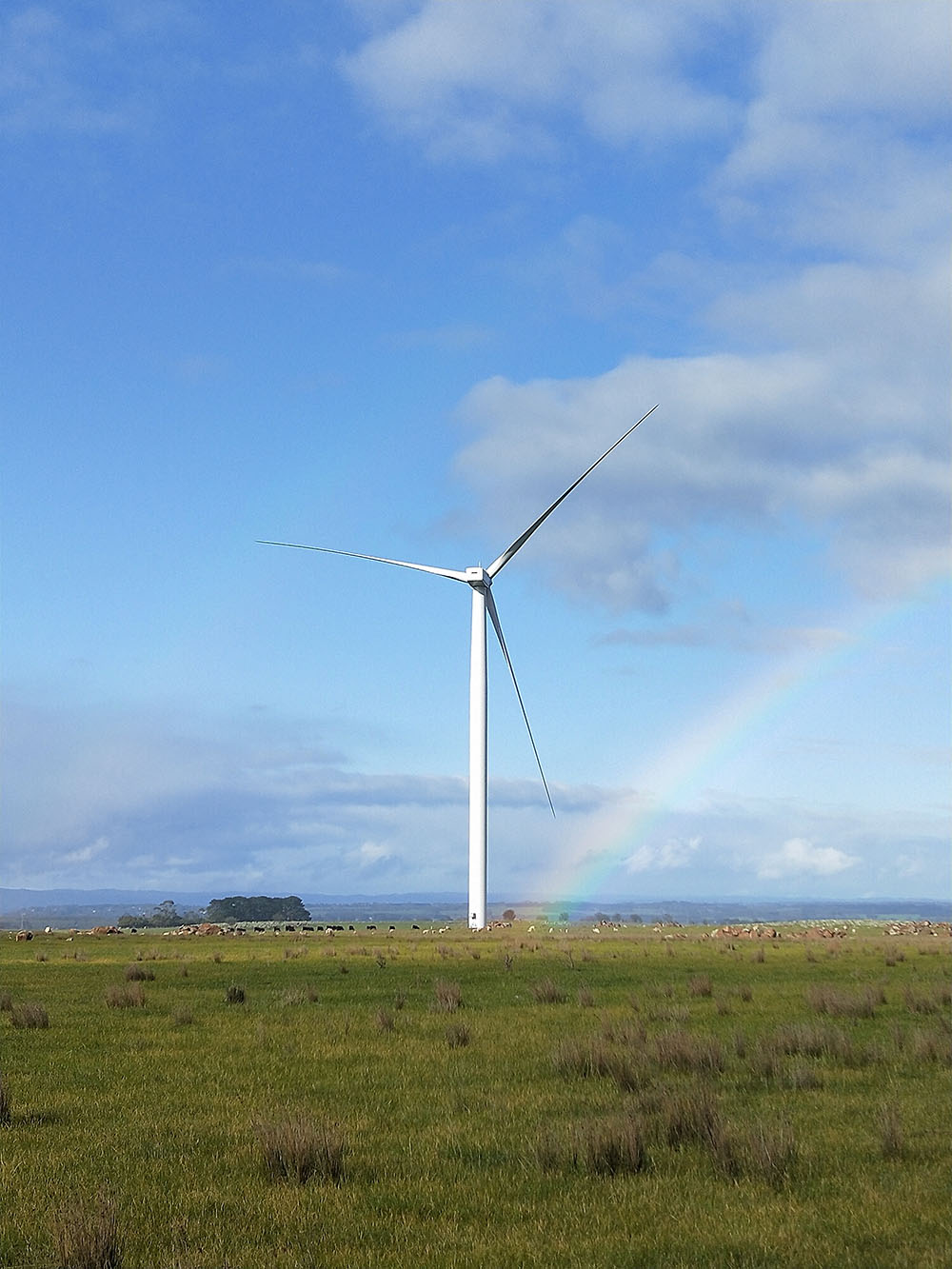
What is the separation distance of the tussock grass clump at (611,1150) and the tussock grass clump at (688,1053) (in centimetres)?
571

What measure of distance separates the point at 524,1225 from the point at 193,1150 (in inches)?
181

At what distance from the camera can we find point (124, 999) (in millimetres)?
29500

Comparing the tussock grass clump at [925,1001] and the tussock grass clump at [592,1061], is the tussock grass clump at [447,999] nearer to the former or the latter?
the tussock grass clump at [592,1061]

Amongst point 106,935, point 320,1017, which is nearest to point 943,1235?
point 320,1017

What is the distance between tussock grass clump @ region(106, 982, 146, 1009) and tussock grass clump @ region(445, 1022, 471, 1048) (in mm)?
9424

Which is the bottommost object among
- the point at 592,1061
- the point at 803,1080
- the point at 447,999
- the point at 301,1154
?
the point at 301,1154

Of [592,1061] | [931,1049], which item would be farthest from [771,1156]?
[931,1049]

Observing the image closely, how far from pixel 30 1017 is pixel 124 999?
169 inches

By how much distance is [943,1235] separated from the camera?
1105 centimetres

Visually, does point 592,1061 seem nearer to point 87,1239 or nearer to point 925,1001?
point 87,1239

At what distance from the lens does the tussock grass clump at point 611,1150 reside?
13328mm

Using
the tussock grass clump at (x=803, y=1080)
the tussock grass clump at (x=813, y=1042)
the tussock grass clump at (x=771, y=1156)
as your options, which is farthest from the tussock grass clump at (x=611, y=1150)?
the tussock grass clump at (x=813, y=1042)

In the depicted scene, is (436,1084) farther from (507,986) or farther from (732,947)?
(732,947)

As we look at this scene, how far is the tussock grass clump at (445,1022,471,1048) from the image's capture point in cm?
2254
